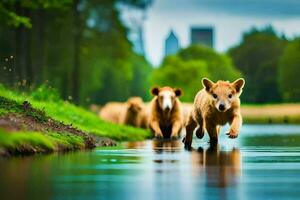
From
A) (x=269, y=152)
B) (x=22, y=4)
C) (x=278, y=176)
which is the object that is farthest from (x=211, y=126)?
(x=22, y=4)

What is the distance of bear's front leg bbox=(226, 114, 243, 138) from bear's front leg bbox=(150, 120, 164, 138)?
11.6m

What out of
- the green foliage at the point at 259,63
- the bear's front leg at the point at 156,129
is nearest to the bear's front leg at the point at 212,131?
the bear's front leg at the point at 156,129

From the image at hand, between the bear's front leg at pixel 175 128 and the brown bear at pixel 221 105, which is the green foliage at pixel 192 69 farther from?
the brown bear at pixel 221 105

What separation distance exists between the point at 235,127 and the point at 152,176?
19.3 ft

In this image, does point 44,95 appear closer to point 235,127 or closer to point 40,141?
point 40,141

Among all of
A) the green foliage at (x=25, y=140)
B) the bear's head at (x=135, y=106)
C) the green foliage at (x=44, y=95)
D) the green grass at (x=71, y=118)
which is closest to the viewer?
the green foliage at (x=25, y=140)

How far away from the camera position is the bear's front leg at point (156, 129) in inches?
1292

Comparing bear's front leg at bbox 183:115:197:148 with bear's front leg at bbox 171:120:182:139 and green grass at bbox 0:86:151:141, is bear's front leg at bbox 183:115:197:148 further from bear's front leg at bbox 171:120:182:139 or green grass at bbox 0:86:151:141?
bear's front leg at bbox 171:120:182:139

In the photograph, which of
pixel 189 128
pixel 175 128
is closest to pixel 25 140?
pixel 189 128

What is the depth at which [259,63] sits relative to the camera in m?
165

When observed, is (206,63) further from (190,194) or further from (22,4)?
(190,194)

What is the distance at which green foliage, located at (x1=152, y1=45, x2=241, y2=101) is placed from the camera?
157 meters

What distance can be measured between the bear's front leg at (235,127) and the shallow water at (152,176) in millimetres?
368

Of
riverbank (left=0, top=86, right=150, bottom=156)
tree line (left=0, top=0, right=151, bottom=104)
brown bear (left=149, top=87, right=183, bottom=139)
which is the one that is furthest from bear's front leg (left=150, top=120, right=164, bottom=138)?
tree line (left=0, top=0, right=151, bottom=104)
